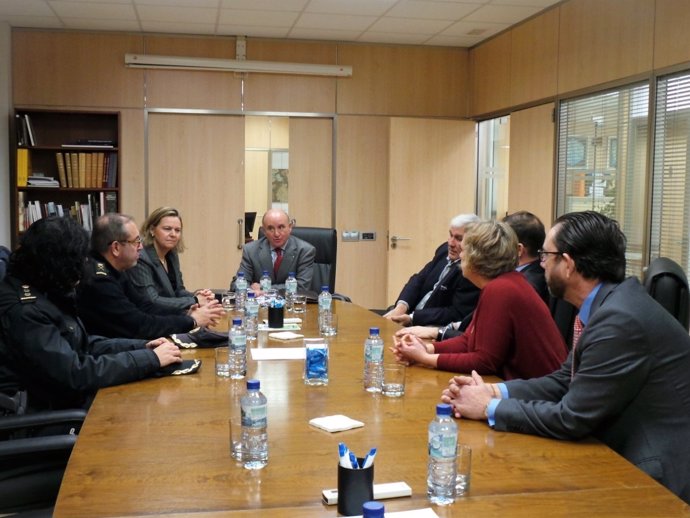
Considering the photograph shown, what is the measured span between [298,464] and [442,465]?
1.23 ft

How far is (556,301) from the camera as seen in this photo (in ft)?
11.9

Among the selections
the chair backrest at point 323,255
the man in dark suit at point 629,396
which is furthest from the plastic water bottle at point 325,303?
the man in dark suit at point 629,396

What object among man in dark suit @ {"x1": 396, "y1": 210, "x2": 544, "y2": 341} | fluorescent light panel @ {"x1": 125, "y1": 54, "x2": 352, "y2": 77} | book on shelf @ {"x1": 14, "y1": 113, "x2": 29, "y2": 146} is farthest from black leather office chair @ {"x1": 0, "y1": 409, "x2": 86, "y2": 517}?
fluorescent light panel @ {"x1": 125, "y1": 54, "x2": 352, "y2": 77}

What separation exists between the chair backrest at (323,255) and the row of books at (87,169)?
243 cm

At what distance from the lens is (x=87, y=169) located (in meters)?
7.10

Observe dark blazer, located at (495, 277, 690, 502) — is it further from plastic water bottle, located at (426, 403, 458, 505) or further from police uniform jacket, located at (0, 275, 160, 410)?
police uniform jacket, located at (0, 275, 160, 410)

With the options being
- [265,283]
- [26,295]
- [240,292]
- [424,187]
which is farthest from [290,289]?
[424,187]

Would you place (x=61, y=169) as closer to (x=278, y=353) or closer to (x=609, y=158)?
(x=278, y=353)

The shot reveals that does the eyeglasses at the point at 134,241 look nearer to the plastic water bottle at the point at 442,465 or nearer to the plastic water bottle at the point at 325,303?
the plastic water bottle at the point at 325,303

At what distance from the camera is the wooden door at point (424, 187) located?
25.1ft

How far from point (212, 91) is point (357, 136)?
5.14 ft

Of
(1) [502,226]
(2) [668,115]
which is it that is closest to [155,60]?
(2) [668,115]

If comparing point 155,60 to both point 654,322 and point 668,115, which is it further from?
point 654,322

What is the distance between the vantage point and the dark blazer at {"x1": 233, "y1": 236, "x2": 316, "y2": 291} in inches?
213
